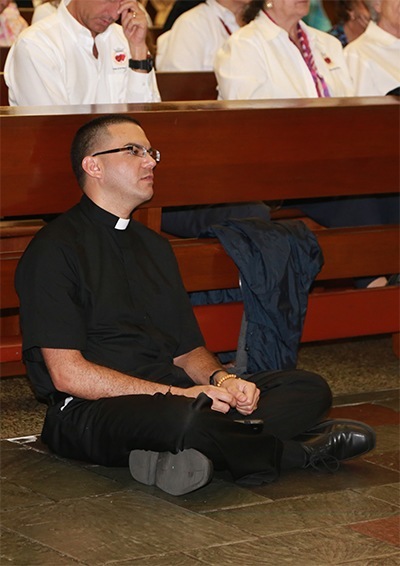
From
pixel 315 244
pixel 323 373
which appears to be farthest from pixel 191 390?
pixel 323 373

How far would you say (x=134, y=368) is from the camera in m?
3.39

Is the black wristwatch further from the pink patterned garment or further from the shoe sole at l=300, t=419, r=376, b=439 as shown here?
the shoe sole at l=300, t=419, r=376, b=439

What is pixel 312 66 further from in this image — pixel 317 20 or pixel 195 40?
pixel 317 20

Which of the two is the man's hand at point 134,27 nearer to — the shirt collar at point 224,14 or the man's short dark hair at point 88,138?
the man's short dark hair at point 88,138

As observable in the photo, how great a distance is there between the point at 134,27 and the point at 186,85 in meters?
0.68

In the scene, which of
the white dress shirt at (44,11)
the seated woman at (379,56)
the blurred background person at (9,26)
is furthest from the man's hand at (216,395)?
the blurred background person at (9,26)

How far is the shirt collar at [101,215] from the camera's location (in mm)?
3508

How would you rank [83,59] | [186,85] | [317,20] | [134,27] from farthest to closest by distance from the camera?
[317,20]
[186,85]
[134,27]
[83,59]

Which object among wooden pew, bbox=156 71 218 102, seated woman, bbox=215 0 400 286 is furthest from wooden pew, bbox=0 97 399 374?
wooden pew, bbox=156 71 218 102

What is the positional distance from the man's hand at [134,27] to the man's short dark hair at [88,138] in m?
1.14

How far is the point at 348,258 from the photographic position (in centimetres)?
434

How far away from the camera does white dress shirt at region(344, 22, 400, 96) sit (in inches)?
208

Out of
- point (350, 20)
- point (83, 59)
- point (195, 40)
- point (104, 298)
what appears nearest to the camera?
point (104, 298)

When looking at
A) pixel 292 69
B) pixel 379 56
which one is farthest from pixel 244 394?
pixel 379 56
